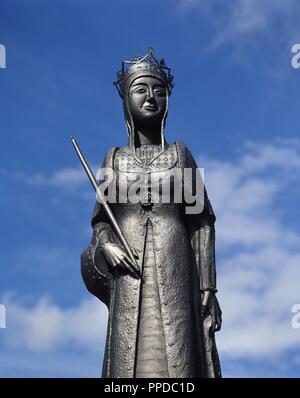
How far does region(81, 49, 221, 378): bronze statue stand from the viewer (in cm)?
1267

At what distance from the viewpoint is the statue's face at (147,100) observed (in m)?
14.1

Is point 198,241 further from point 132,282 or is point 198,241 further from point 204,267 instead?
point 132,282

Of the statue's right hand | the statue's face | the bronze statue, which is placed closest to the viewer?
the bronze statue

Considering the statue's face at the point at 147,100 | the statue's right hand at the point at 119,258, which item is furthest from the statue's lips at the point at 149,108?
the statue's right hand at the point at 119,258

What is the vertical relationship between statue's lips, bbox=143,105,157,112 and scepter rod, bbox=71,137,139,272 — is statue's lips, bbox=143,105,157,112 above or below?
above

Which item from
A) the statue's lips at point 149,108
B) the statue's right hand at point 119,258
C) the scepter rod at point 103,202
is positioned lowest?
the statue's right hand at point 119,258

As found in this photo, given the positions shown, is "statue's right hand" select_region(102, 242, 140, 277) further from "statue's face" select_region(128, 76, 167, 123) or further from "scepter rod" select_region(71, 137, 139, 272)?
"statue's face" select_region(128, 76, 167, 123)

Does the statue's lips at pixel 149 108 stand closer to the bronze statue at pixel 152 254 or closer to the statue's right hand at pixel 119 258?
the bronze statue at pixel 152 254

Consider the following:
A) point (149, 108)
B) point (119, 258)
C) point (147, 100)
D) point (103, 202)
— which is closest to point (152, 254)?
point (119, 258)

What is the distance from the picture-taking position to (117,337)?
12773 mm

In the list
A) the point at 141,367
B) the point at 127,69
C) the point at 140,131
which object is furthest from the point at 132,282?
the point at 127,69

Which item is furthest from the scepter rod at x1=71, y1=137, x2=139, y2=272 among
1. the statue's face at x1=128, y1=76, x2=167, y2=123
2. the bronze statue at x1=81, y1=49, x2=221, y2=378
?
the statue's face at x1=128, y1=76, x2=167, y2=123

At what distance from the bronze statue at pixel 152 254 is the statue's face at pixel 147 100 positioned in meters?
0.01
